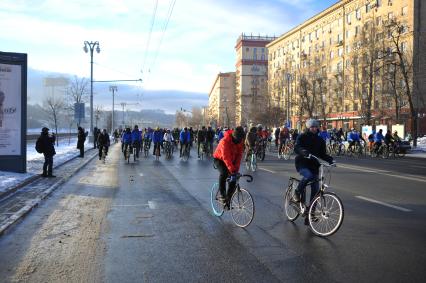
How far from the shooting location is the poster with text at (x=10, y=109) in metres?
16.0

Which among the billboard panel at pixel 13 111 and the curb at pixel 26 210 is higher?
the billboard panel at pixel 13 111

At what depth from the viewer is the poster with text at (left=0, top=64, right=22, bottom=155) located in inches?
632

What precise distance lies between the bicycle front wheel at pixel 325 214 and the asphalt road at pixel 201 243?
178mm

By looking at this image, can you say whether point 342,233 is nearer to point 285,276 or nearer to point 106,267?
point 285,276

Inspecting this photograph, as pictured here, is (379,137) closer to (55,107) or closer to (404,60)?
(404,60)

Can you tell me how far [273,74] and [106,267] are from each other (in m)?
97.7

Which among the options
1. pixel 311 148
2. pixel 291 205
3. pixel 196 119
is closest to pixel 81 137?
pixel 291 205

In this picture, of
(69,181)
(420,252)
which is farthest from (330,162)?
(69,181)

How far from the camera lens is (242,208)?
8.20 meters

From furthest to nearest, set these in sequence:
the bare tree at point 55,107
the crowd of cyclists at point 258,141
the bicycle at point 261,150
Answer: the bare tree at point 55,107
the crowd of cyclists at point 258,141
the bicycle at point 261,150

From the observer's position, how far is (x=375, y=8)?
204ft

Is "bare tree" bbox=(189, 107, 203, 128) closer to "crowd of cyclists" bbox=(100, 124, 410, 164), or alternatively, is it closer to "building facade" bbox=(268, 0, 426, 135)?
"building facade" bbox=(268, 0, 426, 135)

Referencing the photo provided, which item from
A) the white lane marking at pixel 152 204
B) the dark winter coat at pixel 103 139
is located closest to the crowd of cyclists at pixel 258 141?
the dark winter coat at pixel 103 139

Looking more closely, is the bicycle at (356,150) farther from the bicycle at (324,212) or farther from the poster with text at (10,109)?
the bicycle at (324,212)
